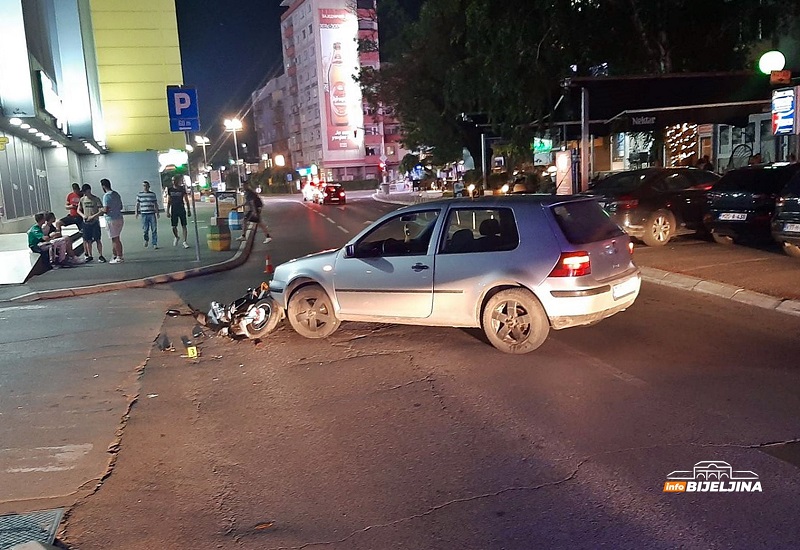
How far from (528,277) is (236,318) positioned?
362 cm

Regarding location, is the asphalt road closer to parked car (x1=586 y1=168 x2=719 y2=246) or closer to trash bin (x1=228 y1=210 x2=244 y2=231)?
parked car (x1=586 y1=168 x2=719 y2=246)

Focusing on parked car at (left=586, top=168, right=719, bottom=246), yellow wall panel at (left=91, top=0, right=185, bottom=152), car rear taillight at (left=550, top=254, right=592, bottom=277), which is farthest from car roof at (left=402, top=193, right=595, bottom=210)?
yellow wall panel at (left=91, top=0, right=185, bottom=152)

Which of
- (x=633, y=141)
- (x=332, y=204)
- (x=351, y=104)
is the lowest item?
(x=332, y=204)

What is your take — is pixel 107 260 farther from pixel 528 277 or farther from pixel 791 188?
pixel 791 188

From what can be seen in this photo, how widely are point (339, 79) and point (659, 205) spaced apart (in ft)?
263

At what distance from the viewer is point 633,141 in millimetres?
38562

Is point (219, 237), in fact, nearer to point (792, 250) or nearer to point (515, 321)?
point (515, 321)

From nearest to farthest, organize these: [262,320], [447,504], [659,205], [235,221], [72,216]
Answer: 1. [447,504]
2. [262,320]
3. [659,205]
4. [72,216]
5. [235,221]

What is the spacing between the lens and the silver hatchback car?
6957mm

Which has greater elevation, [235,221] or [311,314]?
[235,221]

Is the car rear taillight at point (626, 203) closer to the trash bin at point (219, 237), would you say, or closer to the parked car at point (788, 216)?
the parked car at point (788, 216)

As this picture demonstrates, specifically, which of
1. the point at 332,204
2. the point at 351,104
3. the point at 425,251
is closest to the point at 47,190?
the point at 332,204

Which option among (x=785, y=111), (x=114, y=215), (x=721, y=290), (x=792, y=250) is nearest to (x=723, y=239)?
(x=792, y=250)

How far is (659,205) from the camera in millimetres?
14344
